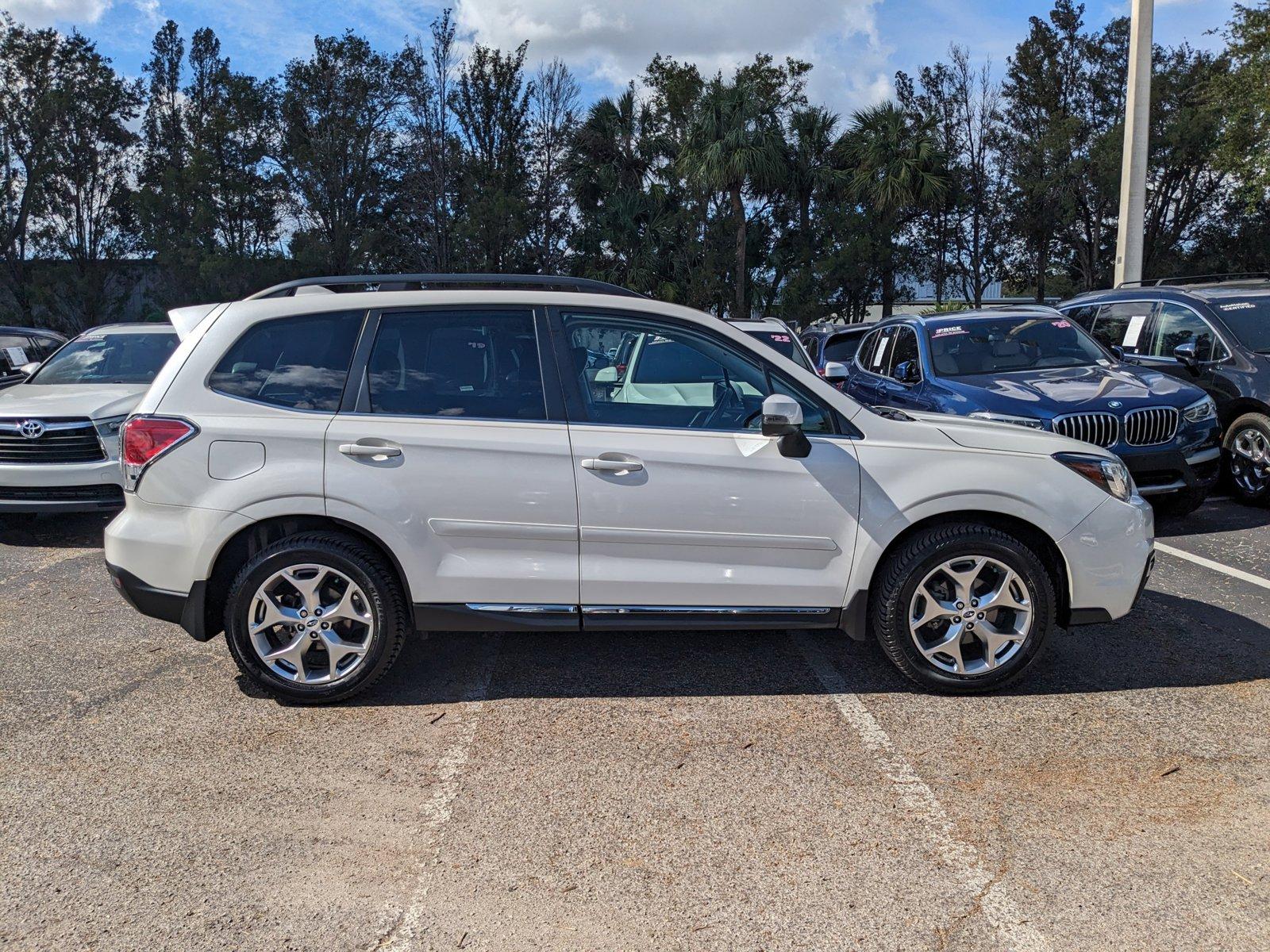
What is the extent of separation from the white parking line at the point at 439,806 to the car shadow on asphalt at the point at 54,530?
464 centimetres

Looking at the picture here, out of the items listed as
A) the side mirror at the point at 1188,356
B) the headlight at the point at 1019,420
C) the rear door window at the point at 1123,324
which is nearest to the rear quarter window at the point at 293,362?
the headlight at the point at 1019,420

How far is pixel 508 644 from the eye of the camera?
17.0ft

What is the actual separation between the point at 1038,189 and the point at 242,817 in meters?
39.8

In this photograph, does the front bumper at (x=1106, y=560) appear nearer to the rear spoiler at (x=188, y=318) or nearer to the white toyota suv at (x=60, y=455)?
the rear spoiler at (x=188, y=318)

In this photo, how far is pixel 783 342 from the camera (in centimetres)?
897

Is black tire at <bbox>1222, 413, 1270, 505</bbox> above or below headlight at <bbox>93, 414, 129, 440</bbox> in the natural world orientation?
below

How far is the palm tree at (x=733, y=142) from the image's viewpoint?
37.4 metres

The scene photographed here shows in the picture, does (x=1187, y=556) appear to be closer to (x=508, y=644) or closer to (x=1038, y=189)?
(x=508, y=644)

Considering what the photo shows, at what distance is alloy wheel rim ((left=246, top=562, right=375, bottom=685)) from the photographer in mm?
4203

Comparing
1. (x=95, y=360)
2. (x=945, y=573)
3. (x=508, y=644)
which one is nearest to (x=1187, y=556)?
(x=945, y=573)

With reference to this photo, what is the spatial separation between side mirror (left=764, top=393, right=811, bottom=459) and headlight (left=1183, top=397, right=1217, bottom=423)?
15.5ft

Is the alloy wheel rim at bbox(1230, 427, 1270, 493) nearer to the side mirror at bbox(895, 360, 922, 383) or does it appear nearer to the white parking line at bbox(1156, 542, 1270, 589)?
the white parking line at bbox(1156, 542, 1270, 589)

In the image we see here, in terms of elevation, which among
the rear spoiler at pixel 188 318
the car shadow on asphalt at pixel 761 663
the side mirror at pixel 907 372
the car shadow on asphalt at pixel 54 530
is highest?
the rear spoiler at pixel 188 318

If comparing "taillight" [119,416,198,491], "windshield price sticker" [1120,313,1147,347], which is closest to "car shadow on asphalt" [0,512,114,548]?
"taillight" [119,416,198,491]
